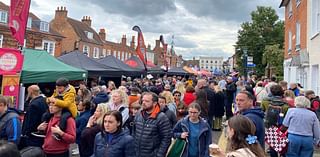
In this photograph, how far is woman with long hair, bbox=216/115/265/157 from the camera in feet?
7.98

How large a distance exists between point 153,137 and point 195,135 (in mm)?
684

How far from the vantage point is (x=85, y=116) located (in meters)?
5.31

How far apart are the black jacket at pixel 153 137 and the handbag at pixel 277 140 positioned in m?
2.16

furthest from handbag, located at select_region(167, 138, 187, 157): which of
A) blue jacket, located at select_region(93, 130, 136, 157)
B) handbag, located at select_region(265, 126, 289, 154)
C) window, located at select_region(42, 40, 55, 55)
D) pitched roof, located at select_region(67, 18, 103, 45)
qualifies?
pitched roof, located at select_region(67, 18, 103, 45)

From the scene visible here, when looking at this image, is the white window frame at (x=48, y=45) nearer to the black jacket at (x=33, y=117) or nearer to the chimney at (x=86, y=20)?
the chimney at (x=86, y=20)

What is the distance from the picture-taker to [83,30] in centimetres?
4644

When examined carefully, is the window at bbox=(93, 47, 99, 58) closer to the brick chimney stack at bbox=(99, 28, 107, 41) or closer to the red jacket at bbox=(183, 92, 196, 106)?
the brick chimney stack at bbox=(99, 28, 107, 41)

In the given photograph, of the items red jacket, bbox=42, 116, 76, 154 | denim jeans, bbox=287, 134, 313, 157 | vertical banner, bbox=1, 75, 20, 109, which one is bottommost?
denim jeans, bbox=287, 134, 313, 157

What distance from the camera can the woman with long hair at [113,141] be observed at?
351 centimetres

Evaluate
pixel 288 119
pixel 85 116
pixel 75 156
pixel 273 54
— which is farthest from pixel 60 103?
pixel 273 54

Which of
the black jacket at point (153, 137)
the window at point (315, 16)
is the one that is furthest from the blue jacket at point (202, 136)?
the window at point (315, 16)

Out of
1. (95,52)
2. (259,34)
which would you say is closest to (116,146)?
(259,34)

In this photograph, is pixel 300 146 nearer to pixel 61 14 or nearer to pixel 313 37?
pixel 313 37

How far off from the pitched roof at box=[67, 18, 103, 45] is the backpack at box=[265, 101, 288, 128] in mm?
40301
